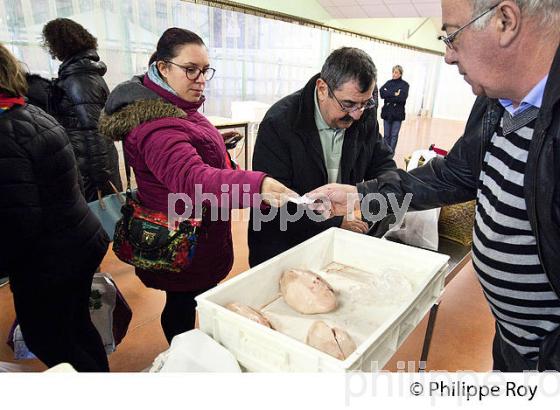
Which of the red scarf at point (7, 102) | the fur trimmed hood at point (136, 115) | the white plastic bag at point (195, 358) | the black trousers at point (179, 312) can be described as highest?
the red scarf at point (7, 102)

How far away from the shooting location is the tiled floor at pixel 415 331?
2.09 meters

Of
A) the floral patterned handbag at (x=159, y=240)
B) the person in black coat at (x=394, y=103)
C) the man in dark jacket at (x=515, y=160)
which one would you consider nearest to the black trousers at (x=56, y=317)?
the floral patterned handbag at (x=159, y=240)

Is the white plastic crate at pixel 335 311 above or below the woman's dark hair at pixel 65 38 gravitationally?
below

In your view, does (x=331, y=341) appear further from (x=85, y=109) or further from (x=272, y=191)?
(x=85, y=109)

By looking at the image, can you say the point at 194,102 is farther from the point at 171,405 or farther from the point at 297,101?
the point at 171,405

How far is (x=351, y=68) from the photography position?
1.45 metres

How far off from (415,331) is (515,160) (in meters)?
1.68

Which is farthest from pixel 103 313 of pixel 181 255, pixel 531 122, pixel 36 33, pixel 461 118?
pixel 461 118

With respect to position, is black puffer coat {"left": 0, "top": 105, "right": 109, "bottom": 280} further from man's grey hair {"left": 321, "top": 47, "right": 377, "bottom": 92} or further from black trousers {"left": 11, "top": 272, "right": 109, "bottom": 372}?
man's grey hair {"left": 321, "top": 47, "right": 377, "bottom": 92}

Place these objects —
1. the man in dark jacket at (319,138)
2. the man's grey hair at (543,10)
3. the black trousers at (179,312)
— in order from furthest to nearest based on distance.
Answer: the black trousers at (179,312) < the man in dark jacket at (319,138) < the man's grey hair at (543,10)

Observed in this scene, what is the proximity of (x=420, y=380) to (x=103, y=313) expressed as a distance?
1637mm

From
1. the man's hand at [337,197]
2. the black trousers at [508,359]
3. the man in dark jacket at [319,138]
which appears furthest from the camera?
the man in dark jacket at [319,138]

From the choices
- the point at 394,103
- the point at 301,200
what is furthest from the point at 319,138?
the point at 394,103

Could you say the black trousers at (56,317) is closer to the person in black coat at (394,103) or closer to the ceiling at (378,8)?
the person in black coat at (394,103)
